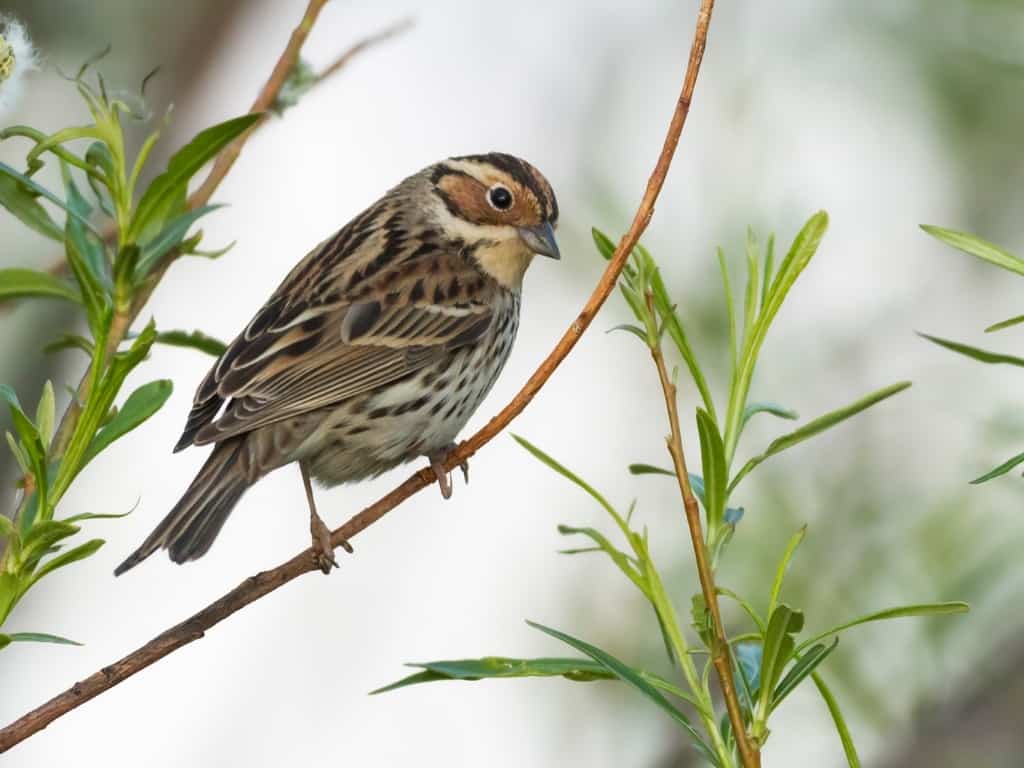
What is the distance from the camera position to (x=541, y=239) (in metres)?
5.38

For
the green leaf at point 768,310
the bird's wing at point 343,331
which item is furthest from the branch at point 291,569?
the bird's wing at point 343,331

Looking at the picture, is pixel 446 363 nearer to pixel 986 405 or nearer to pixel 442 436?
pixel 442 436

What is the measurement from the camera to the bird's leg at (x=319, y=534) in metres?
4.05

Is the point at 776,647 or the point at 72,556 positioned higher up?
the point at 776,647

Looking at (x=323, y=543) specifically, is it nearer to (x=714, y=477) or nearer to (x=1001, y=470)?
(x=714, y=477)

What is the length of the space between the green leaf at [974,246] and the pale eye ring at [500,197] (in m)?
3.27

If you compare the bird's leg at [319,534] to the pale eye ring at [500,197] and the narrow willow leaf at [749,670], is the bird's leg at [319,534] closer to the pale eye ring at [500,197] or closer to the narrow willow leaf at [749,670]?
the pale eye ring at [500,197]

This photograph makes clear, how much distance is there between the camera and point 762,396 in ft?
17.0

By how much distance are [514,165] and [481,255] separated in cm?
34

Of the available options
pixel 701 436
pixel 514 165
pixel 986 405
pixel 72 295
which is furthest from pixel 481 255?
pixel 701 436

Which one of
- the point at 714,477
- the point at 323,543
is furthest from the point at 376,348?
the point at 714,477

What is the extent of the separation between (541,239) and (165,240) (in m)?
2.76

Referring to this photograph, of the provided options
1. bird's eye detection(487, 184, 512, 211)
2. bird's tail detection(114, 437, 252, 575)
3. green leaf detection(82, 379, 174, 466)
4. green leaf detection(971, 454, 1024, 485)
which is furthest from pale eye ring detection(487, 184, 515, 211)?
green leaf detection(971, 454, 1024, 485)

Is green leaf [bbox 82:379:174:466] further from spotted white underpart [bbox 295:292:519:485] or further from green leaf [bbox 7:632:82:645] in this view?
spotted white underpart [bbox 295:292:519:485]
